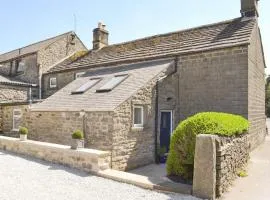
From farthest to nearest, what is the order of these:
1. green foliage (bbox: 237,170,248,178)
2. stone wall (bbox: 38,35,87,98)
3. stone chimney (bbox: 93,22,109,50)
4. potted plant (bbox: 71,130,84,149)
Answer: stone chimney (bbox: 93,22,109,50), stone wall (bbox: 38,35,87,98), potted plant (bbox: 71,130,84,149), green foliage (bbox: 237,170,248,178)

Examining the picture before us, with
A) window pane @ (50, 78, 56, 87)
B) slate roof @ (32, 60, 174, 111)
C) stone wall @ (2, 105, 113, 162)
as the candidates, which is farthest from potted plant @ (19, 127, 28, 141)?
window pane @ (50, 78, 56, 87)

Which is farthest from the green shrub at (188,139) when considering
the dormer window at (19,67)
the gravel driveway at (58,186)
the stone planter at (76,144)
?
the dormer window at (19,67)

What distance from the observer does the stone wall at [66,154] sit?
8977 millimetres

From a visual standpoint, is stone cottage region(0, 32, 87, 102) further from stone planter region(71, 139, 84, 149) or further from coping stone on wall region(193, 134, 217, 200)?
coping stone on wall region(193, 134, 217, 200)

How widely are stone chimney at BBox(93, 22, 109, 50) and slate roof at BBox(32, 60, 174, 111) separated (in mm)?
7150

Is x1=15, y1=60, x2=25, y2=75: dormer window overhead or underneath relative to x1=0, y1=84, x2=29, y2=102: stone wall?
overhead

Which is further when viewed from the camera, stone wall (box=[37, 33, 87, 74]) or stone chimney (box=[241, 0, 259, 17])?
stone wall (box=[37, 33, 87, 74])

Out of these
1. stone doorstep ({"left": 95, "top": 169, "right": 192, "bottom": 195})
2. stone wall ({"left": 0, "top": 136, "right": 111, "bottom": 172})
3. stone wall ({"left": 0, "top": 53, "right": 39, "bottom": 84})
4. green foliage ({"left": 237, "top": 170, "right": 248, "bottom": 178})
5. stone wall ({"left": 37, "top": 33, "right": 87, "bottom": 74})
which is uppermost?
stone wall ({"left": 37, "top": 33, "right": 87, "bottom": 74})

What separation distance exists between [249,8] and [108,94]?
31.9ft

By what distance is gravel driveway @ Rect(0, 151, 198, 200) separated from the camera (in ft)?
22.7

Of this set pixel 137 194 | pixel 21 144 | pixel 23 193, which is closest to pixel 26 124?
pixel 21 144

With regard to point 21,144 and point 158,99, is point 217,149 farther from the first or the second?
point 21,144

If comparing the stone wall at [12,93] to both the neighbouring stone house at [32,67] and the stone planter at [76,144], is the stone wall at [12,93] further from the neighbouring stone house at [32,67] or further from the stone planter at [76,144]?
the stone planter at [76,144]

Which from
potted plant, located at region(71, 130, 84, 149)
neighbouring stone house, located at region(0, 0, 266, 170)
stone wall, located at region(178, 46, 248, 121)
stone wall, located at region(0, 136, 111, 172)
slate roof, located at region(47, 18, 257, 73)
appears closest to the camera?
stone wall, located at region(0, 136, 111, 172)
